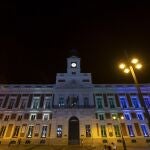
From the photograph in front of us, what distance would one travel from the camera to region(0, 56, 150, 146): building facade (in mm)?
39406

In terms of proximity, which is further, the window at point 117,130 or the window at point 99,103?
the window at point 99,103

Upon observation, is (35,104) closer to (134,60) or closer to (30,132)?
(30,132)

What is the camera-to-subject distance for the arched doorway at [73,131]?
3917 cm

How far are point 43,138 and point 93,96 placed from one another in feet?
52.2

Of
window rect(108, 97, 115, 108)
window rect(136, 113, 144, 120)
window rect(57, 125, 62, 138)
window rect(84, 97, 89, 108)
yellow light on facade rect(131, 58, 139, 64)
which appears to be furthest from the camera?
window rect(108, 97, 115, 108)

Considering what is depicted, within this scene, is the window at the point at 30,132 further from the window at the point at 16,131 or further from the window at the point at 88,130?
the window at the point at 88,130

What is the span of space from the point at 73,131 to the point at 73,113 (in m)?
4.28

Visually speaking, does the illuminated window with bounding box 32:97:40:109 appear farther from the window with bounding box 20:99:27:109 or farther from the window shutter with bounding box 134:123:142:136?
the window shutter with bounding box 134:123:142:136

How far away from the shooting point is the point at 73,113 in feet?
144

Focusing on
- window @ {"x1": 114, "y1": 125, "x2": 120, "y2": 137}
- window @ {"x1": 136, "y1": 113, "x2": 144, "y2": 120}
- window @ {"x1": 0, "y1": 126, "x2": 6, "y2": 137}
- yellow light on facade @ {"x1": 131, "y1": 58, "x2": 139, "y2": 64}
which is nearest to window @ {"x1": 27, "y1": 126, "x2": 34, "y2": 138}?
window @ {"x1": 0, "y1": 126, "x2": 6, "y2": 137}

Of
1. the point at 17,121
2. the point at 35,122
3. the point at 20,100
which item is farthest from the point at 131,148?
the point at 20,100

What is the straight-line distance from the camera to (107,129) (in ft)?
134

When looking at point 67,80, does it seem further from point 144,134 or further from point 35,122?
point 144,134

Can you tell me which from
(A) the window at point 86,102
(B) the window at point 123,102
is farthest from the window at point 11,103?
(B) the window at point 123,102
